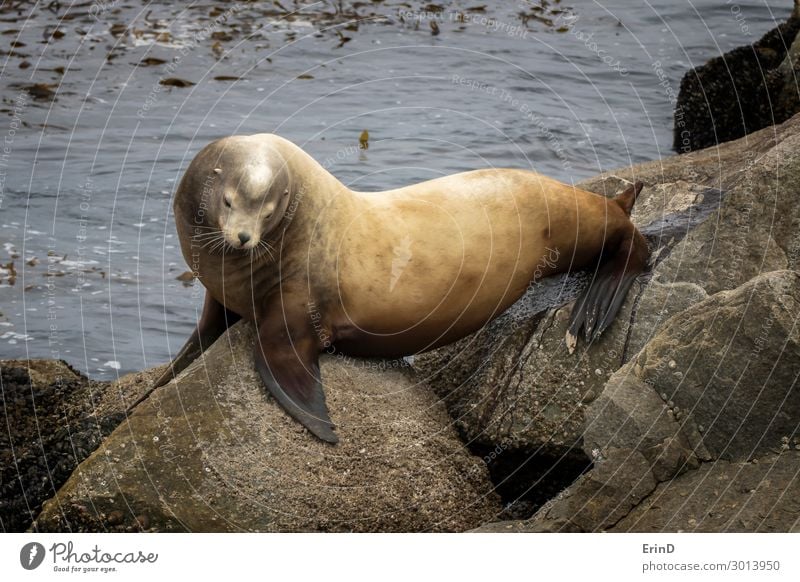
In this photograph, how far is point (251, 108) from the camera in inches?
493

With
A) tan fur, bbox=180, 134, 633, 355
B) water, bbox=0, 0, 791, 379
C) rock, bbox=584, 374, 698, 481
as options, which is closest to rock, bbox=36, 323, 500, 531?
tan fur, bbox=180, 134, 633, 355

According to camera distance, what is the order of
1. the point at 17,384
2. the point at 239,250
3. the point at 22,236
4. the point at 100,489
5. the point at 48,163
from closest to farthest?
the point at 100,489 → the point at 239,250 → the point at 17,384 → the point at 22,236 → the point at 48,163

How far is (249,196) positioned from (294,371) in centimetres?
92

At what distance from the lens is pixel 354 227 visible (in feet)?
21.4

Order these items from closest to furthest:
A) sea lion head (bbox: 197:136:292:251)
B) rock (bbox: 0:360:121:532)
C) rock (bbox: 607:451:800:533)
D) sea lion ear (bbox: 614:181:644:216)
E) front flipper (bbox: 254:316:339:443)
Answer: rock (bbox: 607:451:800:533)
sea lion head (bbox: 197:136:292:251)
front flipper (bbox: 254:316:339:443)
rock (bbox: 0:360:121:532)
sea lion ear (bbox: 614:181:644:216)

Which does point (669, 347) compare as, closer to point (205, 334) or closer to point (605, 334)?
point (605, 334)

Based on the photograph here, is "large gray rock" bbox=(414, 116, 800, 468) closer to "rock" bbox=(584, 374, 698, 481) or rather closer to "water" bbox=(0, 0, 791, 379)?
"rock" bbox=(584, 374, 698, 481)

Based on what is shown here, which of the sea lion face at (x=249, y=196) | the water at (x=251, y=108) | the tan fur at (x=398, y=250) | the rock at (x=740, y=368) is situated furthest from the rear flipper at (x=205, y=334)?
the rock at (x=740, y=368)

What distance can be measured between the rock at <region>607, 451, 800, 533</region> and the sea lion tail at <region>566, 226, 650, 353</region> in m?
1.66

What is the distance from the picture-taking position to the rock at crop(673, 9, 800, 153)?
11359 millimetres

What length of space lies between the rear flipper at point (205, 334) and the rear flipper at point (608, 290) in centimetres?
196
